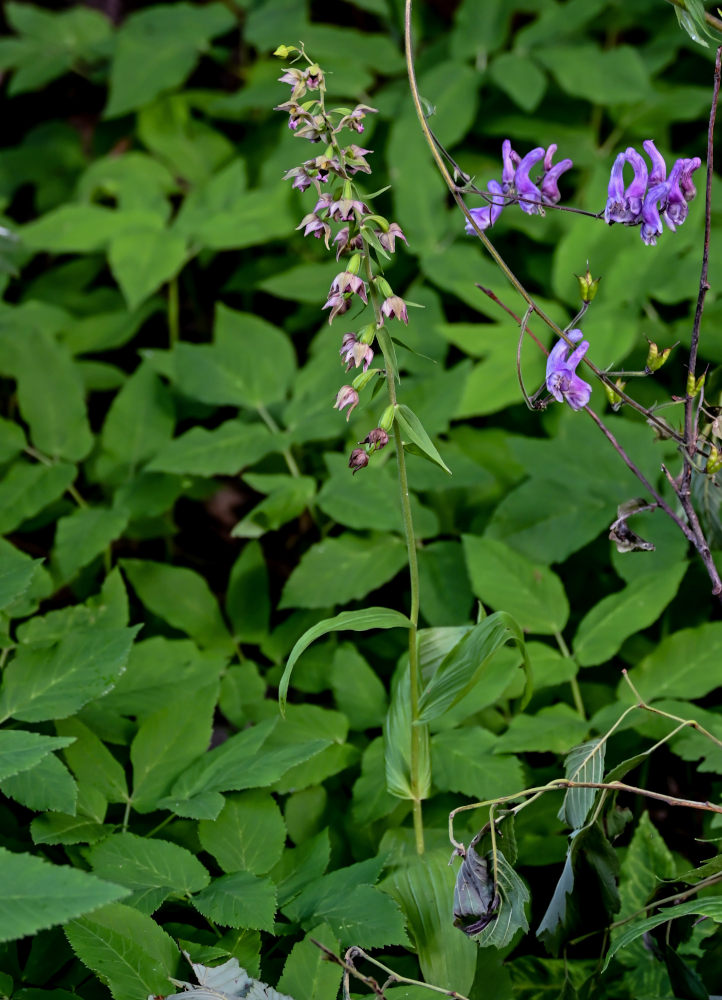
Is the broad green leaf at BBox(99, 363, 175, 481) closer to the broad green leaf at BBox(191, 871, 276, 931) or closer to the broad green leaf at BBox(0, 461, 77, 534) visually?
the broad green leaf at BBox(0, 461, 77, 534)

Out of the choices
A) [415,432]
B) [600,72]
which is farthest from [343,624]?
[600,72]

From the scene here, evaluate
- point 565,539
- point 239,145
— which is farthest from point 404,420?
point 239,145

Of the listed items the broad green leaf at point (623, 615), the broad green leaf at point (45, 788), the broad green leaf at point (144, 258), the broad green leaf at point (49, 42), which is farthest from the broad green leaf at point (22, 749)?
the broad green leaf at point (49, 42)

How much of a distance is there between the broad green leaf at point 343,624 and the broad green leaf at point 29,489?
3.47ft

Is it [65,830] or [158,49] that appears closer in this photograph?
[65,830]

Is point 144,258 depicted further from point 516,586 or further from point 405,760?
point 405,760

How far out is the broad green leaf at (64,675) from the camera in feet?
5.24

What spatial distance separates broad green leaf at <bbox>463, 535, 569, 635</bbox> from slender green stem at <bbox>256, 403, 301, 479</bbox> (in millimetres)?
546

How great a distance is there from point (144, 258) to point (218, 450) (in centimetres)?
82

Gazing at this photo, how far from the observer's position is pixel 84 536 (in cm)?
222

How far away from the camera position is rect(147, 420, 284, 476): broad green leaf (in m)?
2.31

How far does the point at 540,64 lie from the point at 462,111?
0.41 meters

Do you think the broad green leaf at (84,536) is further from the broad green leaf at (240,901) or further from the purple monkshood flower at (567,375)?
the purple monkshood flower at (567,375)

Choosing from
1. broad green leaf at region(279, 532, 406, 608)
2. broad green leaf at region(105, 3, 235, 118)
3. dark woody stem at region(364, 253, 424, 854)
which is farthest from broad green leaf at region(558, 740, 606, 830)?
broad green leaf at region(105, 3, 235, 118)
